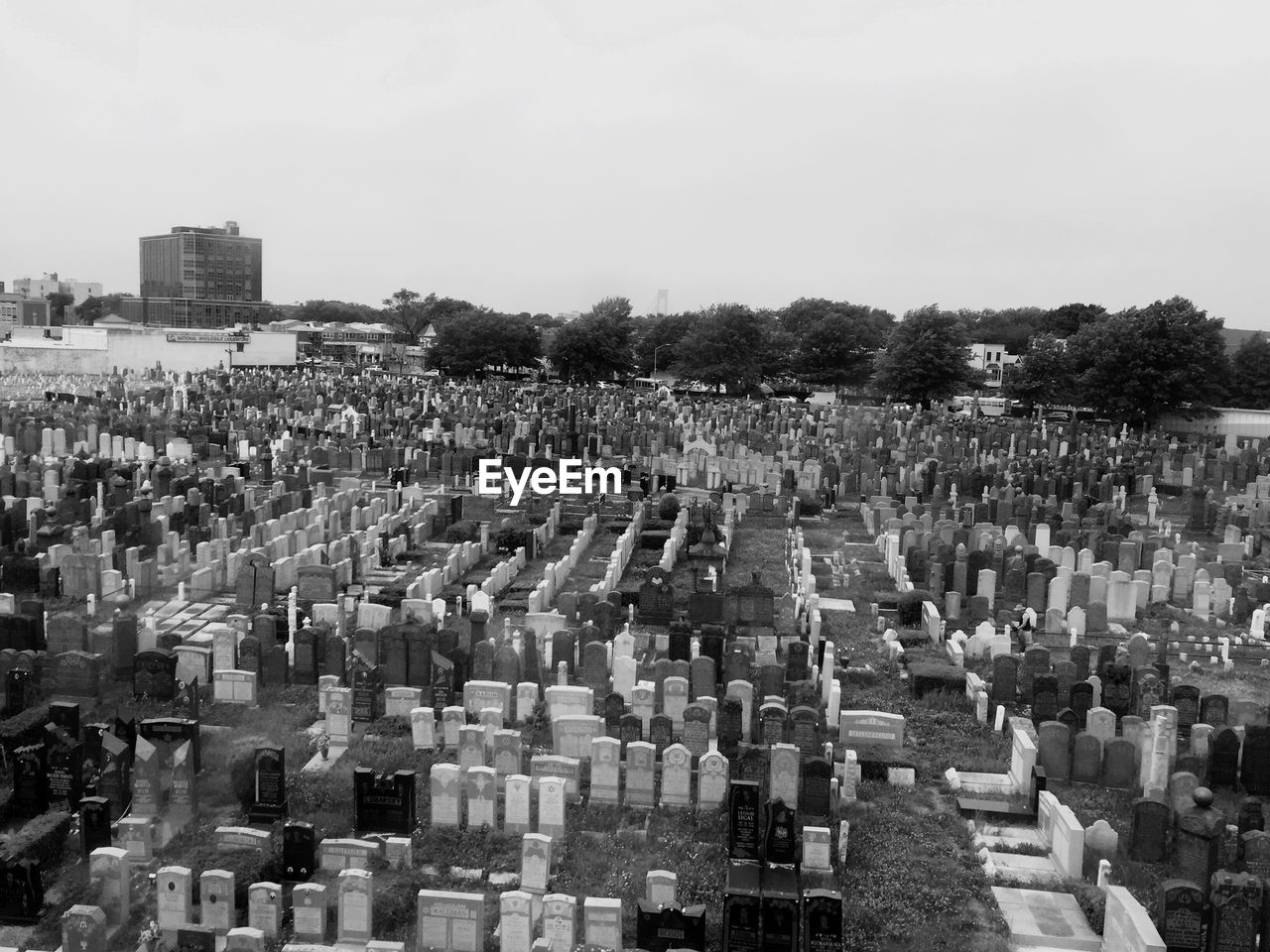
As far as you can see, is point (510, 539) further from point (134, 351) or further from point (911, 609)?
point (134, 351)

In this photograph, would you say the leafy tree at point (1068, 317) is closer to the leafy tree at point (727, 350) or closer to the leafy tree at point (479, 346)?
the leafy tree at point (727, 350)

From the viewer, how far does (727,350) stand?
64.2 m

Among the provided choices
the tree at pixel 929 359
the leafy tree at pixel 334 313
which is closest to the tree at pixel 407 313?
the leafy tree at pixel 334 313

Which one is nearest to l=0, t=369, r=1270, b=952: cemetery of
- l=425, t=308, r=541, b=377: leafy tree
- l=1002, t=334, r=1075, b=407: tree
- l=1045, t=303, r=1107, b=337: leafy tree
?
l=1002, t=334, r=1075, b=407: tree

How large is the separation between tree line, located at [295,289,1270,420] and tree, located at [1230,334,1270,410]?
Answer: 72 millimetres

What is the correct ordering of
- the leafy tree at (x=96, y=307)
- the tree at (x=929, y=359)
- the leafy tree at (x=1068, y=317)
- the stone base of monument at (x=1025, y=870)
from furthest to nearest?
the leafy tree at (x=96, y=307) → the leafy tree at (x=1068, y=317) → the tree at (x=929, y=359) → the stone base of monument at (x=1025, y=870)

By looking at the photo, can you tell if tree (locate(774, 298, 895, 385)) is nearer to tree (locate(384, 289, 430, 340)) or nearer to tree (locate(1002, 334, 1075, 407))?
tree (locate(1002, 334, 1075, 407))

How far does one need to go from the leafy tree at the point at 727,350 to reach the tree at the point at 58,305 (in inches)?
3516

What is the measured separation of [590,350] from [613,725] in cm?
5554

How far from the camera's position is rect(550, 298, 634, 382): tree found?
219ft

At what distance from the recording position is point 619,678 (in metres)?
13.4

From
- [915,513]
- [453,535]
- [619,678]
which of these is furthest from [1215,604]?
[453,535]

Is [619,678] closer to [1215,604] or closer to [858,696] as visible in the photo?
[858,696]

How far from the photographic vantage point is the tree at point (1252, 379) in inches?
2334
